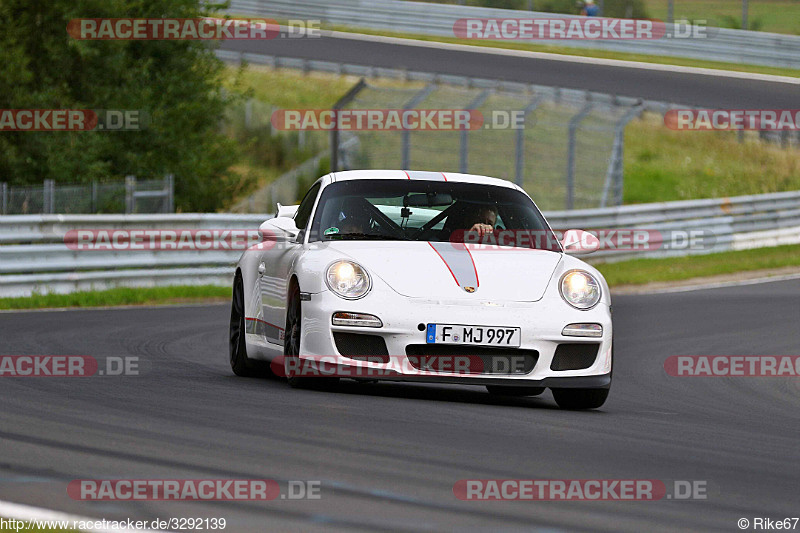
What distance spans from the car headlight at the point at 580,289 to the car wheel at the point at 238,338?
2.43 metres

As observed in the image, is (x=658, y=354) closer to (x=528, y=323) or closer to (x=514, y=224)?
(x=514, y=224)

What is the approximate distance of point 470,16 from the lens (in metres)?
41.8

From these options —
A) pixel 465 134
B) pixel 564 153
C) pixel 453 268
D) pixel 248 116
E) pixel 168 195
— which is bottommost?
pixel 168 195

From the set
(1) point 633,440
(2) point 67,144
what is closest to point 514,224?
(1) point 633,440

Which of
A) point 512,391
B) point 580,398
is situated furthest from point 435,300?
point 512,391

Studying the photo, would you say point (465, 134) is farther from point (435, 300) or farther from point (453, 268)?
point (435, 300)

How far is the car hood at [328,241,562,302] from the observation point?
7930 mm

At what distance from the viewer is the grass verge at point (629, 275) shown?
16.1m

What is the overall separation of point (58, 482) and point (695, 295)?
48.3ft

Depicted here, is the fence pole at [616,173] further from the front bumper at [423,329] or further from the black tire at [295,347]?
the front bumper at [423,329]

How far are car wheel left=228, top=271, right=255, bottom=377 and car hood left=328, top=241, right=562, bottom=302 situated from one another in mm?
1512

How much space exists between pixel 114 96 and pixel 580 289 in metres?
16.8

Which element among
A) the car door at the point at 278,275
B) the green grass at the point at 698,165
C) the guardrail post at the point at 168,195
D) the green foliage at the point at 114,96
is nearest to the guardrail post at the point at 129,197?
the guardrail post at the point at 168,195

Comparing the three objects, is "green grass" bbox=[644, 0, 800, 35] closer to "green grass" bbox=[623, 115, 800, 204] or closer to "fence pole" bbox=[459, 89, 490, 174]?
"green grass" bbox=[623, 115, 800, 204]
